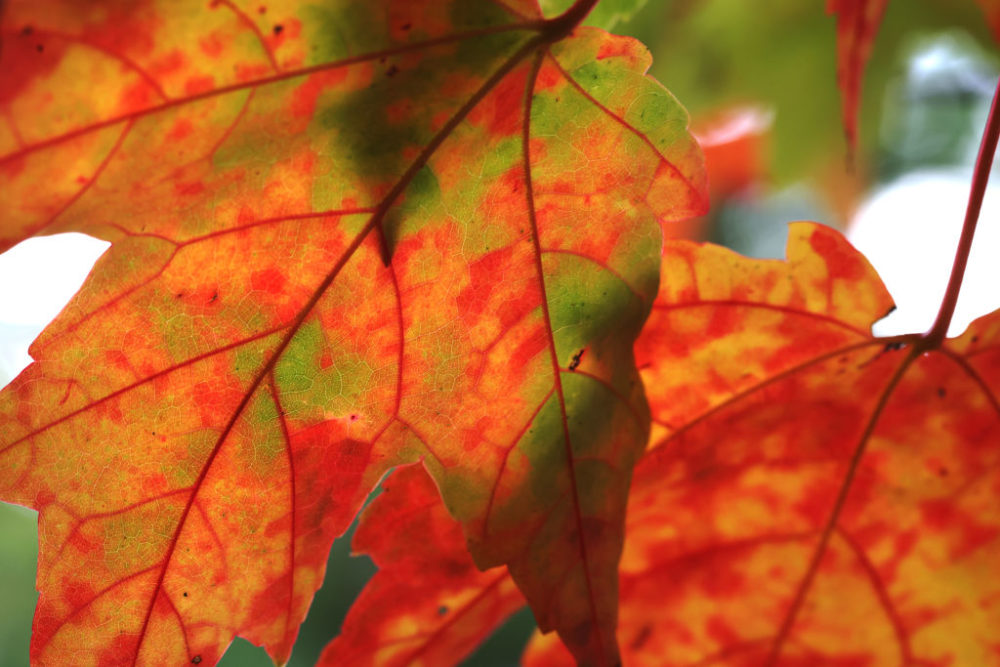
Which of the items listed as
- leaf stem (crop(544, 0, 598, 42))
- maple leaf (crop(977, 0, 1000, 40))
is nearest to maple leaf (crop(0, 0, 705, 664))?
leaf stem (crop(544, 0, 598, 42))

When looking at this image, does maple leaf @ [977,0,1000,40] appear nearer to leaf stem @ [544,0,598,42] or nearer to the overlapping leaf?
the overlapping leaf

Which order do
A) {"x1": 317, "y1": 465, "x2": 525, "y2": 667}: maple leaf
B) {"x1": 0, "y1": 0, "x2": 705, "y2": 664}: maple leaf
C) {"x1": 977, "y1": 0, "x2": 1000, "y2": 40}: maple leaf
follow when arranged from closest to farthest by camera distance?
1. {"x1": 0, "y1": 0, "x2": 705, "y2": 664}: maple leaf
2. {"x1": 317, "y1": 465, "x2": 525, "y2": 667}: maple leaf
3. {"x1": 977, "y1": 0, "x2": 1000, "y2": 40}: maple leaf

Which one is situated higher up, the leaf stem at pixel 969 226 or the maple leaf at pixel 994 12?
the maple leaf at pixel 994 12

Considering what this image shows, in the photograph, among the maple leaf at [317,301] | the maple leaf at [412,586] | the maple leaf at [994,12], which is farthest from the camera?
the maple leaf at [994,12]

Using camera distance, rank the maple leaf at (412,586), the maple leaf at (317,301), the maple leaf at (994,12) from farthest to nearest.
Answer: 1. the maple leaf at (994,12)
2. the maple leaf at (412,586)
3. the maple leaf at (317,301)

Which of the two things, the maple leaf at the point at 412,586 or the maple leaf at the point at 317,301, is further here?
the maple leaf at the point at 412,586

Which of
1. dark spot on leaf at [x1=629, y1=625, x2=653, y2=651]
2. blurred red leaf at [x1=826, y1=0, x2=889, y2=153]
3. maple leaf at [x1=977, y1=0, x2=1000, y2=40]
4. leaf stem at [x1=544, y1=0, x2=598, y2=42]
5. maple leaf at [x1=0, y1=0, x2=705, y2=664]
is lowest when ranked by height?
dark spot on leaf at [x1=629, y1=625, x2=653, y2=651]

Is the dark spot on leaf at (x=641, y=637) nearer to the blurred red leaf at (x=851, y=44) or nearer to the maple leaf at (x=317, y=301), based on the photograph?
the maple leaf at (x=317, y=301)

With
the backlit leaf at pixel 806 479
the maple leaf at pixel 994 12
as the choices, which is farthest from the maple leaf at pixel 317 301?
the maple leaf at pixel 994 12

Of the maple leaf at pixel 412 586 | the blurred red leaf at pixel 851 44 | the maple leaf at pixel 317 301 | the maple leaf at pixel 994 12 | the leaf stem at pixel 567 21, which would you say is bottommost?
the maple leaf at pixel 412 586
